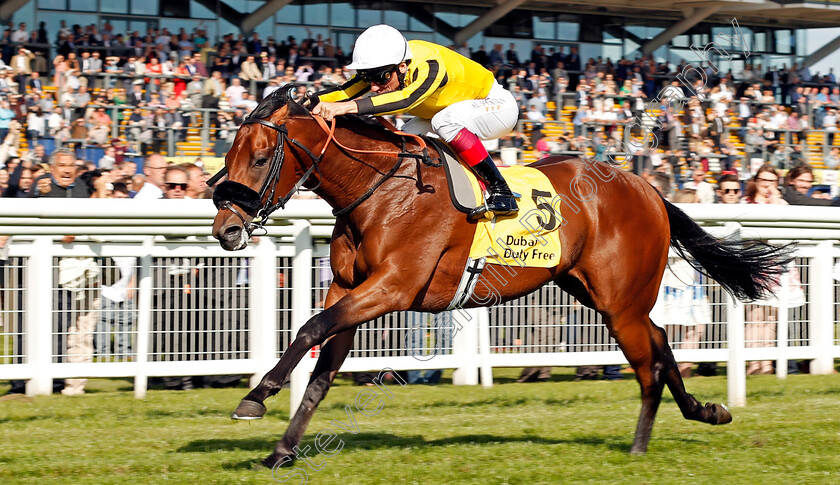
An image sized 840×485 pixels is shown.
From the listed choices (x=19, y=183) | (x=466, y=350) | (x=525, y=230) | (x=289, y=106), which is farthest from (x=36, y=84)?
(x=525, y=230)

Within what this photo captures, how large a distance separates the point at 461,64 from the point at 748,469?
2.12 m

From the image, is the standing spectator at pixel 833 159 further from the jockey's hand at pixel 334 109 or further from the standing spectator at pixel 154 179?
the jockey's hand at pixel 334 109

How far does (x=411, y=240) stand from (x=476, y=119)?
71cm

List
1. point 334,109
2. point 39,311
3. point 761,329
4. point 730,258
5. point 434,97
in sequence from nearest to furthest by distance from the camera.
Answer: point 334,109, point 434,97, point 730,258, point 39,311, point 761,329

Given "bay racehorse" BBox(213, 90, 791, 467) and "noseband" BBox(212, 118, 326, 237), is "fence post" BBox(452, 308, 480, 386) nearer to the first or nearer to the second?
"bay racehorse" BBox(213, 90, 791, 467)

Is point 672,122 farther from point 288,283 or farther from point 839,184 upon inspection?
point 288,283

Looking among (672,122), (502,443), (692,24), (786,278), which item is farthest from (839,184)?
(502,443)

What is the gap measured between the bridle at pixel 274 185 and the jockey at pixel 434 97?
0.17m

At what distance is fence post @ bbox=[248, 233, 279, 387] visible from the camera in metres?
6.05

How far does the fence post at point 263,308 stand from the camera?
6.05 m

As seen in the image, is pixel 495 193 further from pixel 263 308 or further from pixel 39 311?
pixel 39 311

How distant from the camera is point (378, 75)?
4.22 metres

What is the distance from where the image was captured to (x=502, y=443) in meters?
4.81

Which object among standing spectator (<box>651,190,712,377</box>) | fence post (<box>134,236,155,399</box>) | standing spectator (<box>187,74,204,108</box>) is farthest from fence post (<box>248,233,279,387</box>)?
standing spectator (<box>187,74,204,108</box>)
